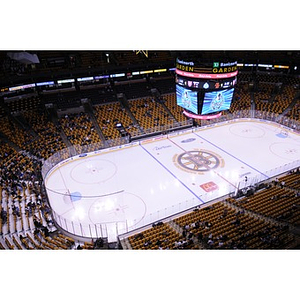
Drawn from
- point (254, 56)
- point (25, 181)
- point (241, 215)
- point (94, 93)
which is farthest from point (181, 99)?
point (254, 56)

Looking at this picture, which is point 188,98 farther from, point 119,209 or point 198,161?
point 119,209

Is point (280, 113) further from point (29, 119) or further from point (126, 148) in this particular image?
point (29, 119)

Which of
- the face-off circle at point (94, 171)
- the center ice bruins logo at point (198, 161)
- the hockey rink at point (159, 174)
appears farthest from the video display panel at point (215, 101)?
the face-off circle at point (94, 171)

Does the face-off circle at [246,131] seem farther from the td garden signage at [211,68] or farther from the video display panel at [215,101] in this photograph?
the td garden signage at [211,68]

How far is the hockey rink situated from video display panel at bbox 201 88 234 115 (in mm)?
4471

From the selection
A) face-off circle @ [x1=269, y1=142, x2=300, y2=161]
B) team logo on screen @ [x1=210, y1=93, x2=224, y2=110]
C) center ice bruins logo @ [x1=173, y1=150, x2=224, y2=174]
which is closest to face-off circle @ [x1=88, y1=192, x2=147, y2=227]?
center ice bruins logo @ [x1=173, y1=150, x2=224, y2=174]

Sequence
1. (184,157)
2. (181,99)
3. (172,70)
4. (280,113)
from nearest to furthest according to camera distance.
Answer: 1. (181,99)
2. (184,157)
3. (280,113)
4. (172,70)

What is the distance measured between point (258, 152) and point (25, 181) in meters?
17.8

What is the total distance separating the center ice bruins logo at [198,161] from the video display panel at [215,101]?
424cm

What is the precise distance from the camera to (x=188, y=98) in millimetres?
19422

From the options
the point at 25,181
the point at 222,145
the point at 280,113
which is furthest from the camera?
the point at 280,113

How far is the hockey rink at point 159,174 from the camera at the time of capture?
15976 millimetres

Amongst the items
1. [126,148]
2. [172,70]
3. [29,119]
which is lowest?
[126,148]

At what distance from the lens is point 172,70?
3594cm
